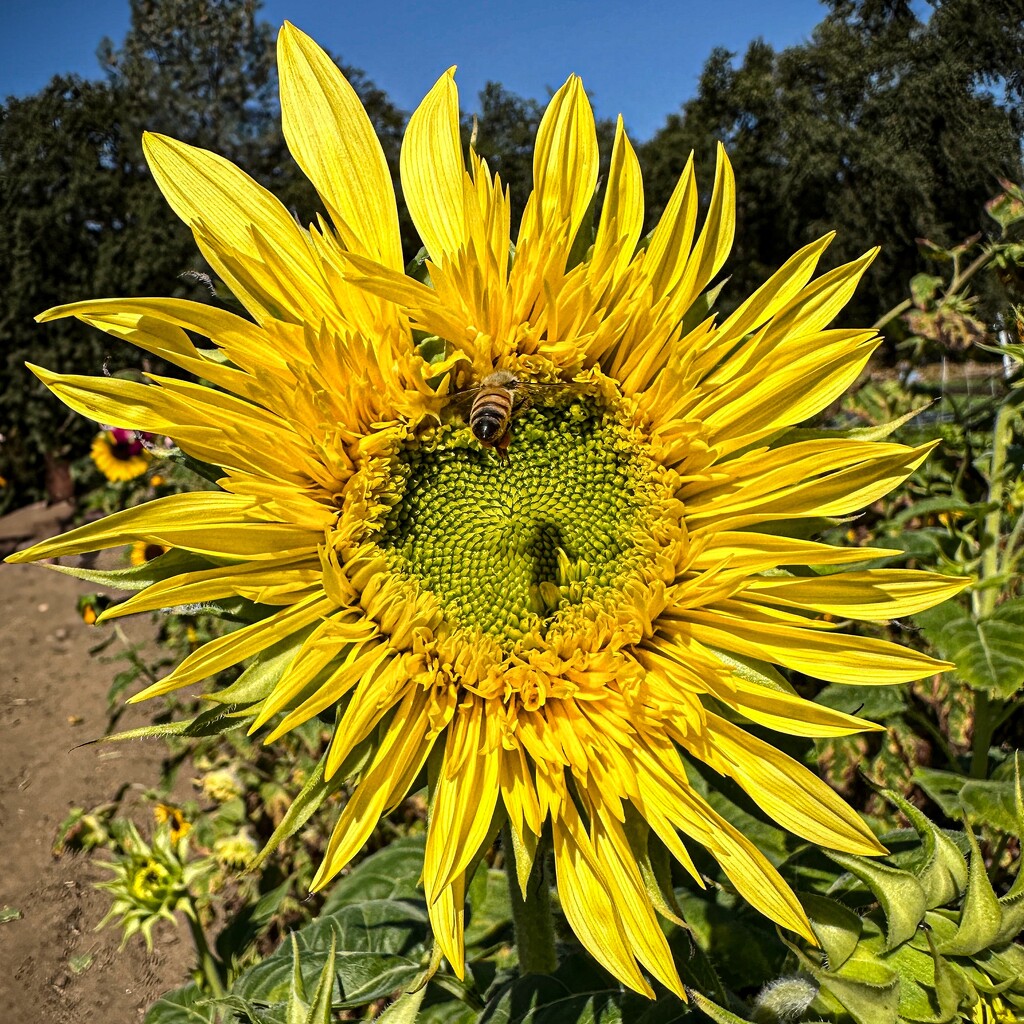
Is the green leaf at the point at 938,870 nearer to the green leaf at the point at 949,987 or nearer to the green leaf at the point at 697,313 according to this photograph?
the green leaf at the point at 949,987

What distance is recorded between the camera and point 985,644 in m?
2.52

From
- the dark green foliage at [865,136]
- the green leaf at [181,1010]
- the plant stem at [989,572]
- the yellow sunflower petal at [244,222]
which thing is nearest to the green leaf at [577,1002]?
the green leaf at [181,1010]

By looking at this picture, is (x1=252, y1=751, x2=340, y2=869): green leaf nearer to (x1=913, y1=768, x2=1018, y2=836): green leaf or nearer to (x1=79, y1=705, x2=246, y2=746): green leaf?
(x1=79, y1=705, x2=246, y2=746): green leaf

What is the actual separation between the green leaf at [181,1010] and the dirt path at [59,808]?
99 cm

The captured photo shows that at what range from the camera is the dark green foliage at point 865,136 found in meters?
10.2

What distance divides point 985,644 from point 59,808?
200 inches

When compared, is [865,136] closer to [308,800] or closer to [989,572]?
[989,572]

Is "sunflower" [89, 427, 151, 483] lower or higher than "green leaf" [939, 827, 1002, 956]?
higher

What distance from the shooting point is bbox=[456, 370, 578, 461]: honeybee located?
1608 mm

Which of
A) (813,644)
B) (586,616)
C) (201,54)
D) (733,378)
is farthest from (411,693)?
(201,54)

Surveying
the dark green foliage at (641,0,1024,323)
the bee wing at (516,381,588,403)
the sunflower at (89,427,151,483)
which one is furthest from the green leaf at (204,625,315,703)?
the dark green foliage at (641,0,1024,323)

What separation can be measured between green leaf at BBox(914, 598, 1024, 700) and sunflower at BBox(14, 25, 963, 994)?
0.97 m

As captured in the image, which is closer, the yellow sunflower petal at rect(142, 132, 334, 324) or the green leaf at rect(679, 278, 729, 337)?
the yellow sunflower petal at rect(142, 132, 334, 324)

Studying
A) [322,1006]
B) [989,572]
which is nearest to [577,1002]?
[322,1006]
